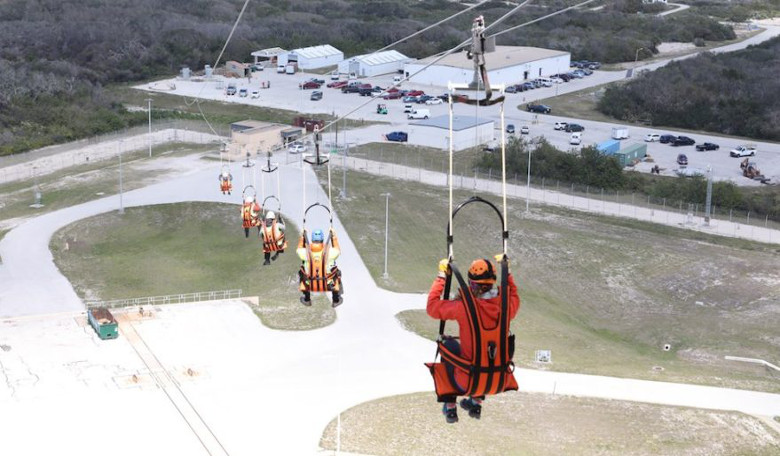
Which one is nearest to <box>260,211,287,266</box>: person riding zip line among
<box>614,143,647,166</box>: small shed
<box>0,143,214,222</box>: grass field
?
<box>0,143,214,222</box>: grass field

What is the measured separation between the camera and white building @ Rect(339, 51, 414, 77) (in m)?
120

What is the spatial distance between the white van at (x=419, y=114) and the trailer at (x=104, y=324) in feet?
187

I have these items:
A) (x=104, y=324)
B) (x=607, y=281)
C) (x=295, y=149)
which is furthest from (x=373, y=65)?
(x=104, y=324)

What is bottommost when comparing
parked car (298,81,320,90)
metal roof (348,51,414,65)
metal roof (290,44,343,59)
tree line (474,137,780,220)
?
tree line (474,137,780,220)

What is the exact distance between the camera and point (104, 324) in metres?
40.4

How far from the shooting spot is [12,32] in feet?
441

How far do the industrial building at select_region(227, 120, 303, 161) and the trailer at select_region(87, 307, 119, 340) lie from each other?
35.6 m

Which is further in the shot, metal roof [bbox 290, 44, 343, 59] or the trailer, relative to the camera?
metal roof [bbox 290, 44, 343, 59]

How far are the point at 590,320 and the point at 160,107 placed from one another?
64368 mm

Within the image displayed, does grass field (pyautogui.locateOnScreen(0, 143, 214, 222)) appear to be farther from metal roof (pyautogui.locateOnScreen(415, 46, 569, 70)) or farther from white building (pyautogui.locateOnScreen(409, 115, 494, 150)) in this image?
metal roof (pyautogui.locateOnScreen(415, 46, 569, 70))

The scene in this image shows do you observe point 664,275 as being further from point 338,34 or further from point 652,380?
point 338,34

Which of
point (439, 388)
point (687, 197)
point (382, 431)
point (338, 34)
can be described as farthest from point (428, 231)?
point (338, 34)

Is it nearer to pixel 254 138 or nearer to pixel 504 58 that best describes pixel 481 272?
pixel 254 138

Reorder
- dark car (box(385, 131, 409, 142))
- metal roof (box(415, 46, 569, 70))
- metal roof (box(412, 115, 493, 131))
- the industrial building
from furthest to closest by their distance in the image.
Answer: metal roof (box(415, 46, 569, 70)) < dark car (box(385, 131, 409, 142)) < metal roof (box(412, 115, 493, 131)) < the industrial building
